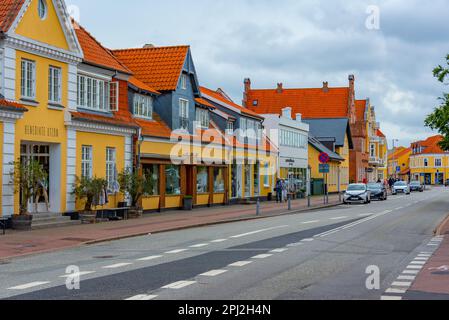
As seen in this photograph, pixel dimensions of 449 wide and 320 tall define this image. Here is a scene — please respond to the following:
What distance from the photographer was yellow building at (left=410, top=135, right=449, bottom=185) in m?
150

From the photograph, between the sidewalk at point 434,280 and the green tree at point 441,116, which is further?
the green tree at point 441,116

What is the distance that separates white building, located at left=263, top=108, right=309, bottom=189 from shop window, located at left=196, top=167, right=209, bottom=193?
39.9ft

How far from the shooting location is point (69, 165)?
2664 centimetres

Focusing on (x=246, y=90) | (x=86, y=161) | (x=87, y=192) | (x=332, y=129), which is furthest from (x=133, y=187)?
(x=246, y=90)

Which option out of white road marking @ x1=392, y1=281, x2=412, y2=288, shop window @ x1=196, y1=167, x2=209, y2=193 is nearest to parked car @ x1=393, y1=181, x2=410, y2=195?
shop window @ x1=196, y1=167, x2=209, y2=193

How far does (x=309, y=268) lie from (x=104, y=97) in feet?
60.4

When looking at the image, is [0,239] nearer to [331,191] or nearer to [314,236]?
[314,236]

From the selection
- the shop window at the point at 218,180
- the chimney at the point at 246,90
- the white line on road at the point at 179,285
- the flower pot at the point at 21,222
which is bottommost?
the white line on road at the point at 179,285

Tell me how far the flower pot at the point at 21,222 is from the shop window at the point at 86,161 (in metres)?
4.96

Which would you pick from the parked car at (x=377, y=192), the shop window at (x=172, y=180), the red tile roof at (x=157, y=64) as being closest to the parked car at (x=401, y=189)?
the parked car at (x=377, y=192)

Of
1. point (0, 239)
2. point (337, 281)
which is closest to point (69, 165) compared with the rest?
point (0, 239)

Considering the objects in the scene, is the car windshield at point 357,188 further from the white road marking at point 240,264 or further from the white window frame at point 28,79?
the white road marking at point 240,264

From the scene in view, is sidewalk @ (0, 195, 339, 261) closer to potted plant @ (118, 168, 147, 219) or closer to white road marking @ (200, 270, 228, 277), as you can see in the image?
potted plant @ (118, 168, 147, 219)

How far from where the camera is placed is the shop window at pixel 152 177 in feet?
103
